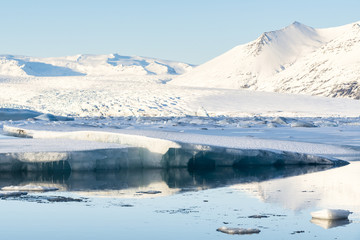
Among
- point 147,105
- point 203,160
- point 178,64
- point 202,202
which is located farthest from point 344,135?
point 178,64

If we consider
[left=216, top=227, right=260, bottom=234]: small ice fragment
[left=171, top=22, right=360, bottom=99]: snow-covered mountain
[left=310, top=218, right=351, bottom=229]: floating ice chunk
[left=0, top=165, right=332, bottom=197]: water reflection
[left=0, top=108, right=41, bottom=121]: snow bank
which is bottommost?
[left=216, top=227, right=260, bottom=234]: small ice fragment

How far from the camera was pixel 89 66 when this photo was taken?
142 meters

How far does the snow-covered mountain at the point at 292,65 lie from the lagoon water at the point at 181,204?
182 feet

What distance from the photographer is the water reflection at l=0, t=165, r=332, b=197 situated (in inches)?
230

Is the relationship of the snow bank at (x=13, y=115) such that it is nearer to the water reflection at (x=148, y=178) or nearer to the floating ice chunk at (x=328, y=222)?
the water reflection at (x=148, y=178)

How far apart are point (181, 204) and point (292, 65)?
2703 inches

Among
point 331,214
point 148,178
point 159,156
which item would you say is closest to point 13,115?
point 159,156

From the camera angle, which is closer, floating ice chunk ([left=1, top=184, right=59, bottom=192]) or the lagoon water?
the lagoon water

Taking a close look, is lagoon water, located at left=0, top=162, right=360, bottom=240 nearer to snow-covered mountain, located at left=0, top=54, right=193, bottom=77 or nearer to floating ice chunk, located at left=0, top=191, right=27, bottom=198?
floating ice chunk, located at left=0, top=191, right=27, bottom=198

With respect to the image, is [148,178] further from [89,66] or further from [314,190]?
[89,66]

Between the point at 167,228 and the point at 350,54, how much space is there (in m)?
65.4

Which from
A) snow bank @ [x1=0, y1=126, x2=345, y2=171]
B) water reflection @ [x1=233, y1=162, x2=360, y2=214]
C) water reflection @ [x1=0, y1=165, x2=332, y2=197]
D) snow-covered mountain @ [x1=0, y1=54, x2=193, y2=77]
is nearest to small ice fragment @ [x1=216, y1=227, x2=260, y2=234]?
water reflection @ [x1=233, y1=162, x2=360, y2=214]

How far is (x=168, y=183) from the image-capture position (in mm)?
6215

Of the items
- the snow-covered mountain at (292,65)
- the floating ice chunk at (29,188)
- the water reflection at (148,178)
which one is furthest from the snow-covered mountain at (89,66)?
the floating ice chunk at (29,188)
